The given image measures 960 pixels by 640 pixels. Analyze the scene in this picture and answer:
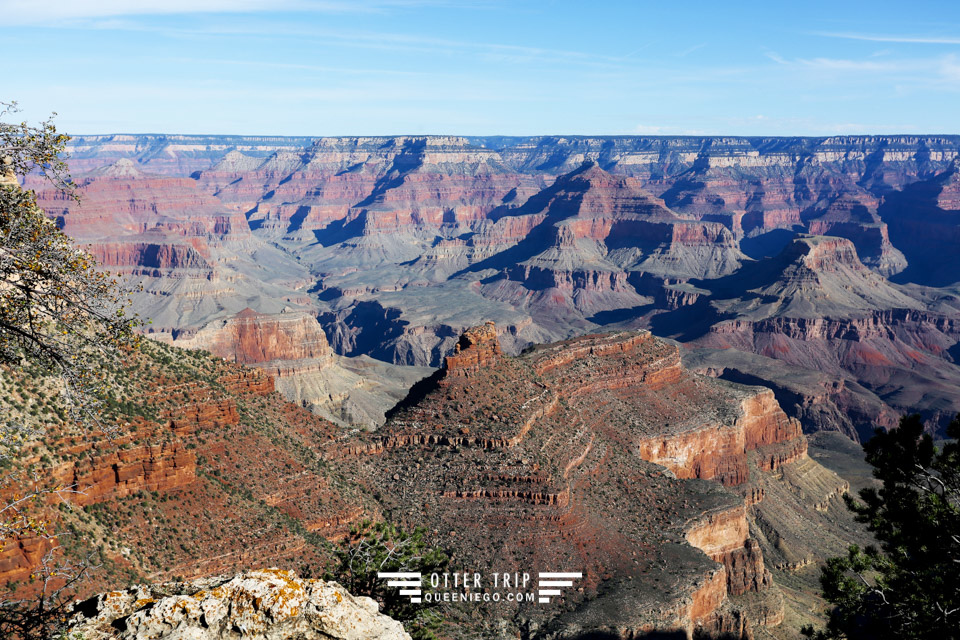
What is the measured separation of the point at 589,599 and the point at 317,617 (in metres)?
40.0

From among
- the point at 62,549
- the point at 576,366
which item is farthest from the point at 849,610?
the point at 576,366

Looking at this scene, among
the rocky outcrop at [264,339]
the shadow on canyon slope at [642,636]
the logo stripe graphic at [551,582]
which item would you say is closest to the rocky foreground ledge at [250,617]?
the shadow on canyon slope at [642,636]

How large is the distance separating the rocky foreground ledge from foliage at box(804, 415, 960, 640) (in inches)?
842

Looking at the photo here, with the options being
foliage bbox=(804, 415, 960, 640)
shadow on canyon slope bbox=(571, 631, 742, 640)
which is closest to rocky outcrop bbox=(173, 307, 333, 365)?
shadow on canyon slope bbox=(571, 631, 742, 640)

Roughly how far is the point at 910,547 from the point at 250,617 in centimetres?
2611

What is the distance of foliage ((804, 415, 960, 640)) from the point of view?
28.3 meters

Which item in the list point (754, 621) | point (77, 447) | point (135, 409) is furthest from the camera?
point (754, 621)

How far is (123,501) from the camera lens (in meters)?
40.9

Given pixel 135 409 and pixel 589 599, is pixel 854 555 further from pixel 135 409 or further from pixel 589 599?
pixel 135 409

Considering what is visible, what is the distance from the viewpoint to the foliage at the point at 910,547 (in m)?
28.3

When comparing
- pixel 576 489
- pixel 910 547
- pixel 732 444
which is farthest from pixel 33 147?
pixel 732 444

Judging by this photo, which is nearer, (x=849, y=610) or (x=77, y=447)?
(x=849, y=610)

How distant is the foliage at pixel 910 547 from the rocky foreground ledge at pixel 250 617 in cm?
2140

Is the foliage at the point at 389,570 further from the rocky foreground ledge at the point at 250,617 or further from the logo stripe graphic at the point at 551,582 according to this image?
the logo stripe graphic at the point at 551,582
